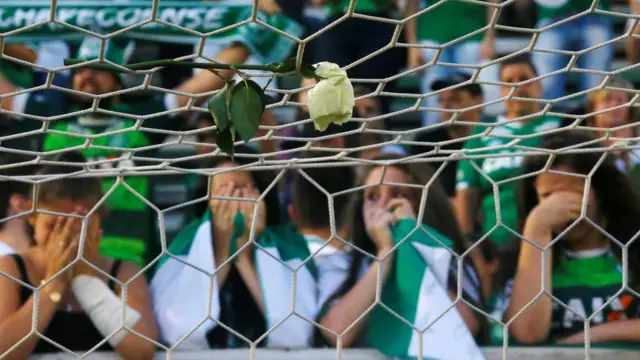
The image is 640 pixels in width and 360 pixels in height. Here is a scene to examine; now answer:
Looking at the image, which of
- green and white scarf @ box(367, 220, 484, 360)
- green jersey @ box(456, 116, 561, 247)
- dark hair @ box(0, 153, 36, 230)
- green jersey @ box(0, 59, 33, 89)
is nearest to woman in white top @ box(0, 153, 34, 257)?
dark hair @ box(0, 153, 36, 230)

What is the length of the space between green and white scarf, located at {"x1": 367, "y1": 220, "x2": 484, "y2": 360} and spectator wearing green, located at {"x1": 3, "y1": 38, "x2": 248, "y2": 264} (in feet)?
1.01

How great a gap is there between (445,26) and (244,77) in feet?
4.04

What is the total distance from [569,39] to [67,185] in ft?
3.07

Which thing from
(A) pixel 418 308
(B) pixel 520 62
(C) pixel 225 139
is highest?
(B) pixel 520 62

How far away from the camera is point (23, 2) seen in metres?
Answer: 1.84

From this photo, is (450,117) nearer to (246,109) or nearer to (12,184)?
(12,184)

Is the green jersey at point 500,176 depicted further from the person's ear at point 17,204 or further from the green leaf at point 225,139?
the green leaf at point 225,139

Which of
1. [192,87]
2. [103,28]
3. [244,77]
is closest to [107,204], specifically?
[192,87]

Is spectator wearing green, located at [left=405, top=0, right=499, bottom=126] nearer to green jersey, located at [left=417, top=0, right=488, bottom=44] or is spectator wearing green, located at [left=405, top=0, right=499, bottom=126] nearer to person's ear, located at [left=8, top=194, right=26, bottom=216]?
green jersey, located at [left=417, top=0, right=488, bottom=44]

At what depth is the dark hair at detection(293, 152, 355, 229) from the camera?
142 centimetres

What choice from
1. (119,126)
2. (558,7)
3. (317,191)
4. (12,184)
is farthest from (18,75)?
(558,7)

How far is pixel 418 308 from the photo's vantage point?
1.29 m

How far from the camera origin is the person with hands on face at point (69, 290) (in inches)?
48.7

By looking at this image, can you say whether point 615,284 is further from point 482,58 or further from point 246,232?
point 482,58
